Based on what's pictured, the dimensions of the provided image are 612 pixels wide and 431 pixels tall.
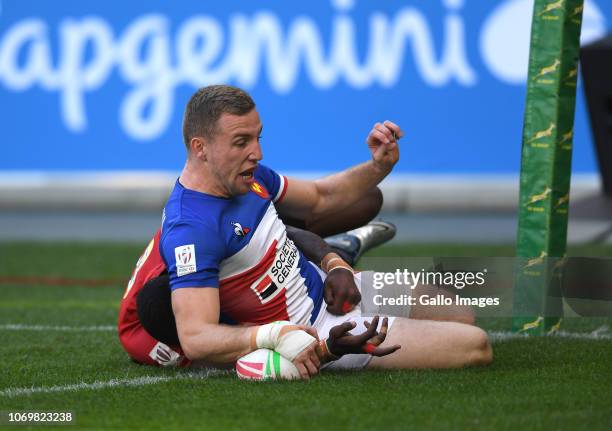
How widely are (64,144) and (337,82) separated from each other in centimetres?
370

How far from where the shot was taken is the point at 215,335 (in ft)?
15.5

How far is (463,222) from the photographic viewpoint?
1490 centimetres

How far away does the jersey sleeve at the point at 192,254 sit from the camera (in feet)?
15.5

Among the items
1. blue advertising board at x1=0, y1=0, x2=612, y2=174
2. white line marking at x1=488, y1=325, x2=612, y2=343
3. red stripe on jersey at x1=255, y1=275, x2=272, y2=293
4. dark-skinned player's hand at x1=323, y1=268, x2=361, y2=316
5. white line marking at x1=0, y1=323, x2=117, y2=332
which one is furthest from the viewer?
blue advertising board at x1=0, y1=0, x2=612, y2=174

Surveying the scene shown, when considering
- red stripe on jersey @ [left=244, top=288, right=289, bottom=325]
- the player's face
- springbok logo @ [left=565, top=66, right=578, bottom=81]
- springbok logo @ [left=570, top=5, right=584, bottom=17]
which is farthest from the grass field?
springbok logo @ [left=570, top=5, right=584, bottom=17]

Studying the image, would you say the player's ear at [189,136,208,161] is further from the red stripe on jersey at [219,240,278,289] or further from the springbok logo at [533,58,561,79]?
the springbok logo at [533,58,561,79]

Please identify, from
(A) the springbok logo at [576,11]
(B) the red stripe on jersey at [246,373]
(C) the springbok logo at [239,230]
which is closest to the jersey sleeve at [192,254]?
(C) the springbok logo at [239,230]

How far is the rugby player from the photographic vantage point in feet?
15.5

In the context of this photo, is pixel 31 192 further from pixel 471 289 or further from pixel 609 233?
pixel 471 289

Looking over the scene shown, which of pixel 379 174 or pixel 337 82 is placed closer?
pixel 379 174

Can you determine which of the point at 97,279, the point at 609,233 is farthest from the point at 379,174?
the point at 609,233

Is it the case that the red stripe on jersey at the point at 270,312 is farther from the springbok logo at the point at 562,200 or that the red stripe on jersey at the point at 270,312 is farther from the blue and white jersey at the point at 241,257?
the springbok logo at the point at 562,200

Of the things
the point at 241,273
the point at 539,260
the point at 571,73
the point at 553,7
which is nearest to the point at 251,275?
the point at 241,273

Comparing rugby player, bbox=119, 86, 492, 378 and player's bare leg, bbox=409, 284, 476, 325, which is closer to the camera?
rugby player, bbox=119, 86, 492, 378
